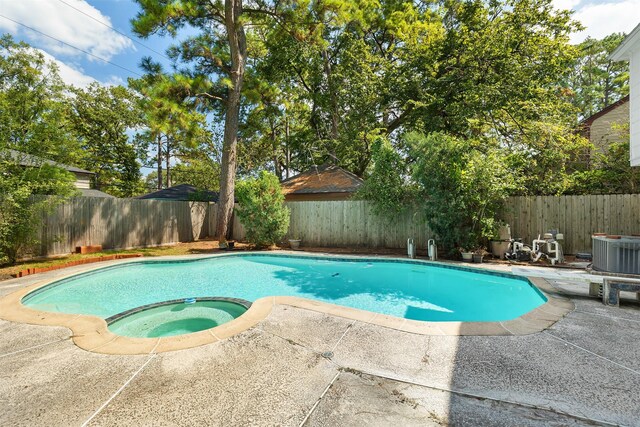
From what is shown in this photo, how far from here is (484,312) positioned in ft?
15.6

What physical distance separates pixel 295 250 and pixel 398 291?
488 cm

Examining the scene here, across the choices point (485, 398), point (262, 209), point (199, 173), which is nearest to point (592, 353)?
point (485, 398)

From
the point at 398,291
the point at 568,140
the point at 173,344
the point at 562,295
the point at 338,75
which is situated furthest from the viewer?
the point at 338,75

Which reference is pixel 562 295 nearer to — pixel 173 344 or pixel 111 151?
pixel 173 344

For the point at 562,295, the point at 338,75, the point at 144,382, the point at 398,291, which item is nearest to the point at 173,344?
the point at 144,382

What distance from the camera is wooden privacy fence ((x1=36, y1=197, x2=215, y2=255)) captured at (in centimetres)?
816

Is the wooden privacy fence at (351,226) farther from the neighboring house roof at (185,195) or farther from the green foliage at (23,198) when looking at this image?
the green foliage at (23,198)

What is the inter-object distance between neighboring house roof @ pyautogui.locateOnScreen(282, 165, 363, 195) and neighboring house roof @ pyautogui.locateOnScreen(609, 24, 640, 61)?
8.39 m

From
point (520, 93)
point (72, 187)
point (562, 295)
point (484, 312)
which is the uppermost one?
point (520, 93)

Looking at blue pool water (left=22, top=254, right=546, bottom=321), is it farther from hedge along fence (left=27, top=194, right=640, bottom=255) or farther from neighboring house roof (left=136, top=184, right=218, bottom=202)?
neighboring house roof (left=136, top=184, right=218, bottom=202)

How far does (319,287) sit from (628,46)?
7370 millimetres

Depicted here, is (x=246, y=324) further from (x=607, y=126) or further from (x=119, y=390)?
(x=607, y=126)

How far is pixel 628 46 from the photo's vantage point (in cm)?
517

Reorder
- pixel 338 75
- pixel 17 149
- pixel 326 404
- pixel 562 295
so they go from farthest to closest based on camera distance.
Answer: pixel 338 75 → pixel 17 149 → pixel 562 295 → pixel 326 404
